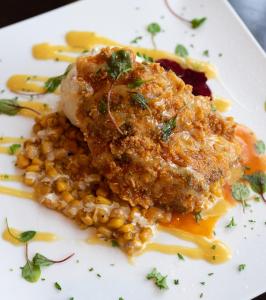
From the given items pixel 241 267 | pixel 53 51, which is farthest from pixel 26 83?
pixel 241 267

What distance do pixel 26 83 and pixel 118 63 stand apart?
119 centimetres

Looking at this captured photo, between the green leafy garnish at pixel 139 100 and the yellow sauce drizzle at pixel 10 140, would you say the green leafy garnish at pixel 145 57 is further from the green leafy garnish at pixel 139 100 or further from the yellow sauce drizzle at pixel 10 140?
the yellow sauce drizzle at pixel 10 140

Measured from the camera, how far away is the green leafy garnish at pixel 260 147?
512 centimetres

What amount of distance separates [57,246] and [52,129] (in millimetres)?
1076

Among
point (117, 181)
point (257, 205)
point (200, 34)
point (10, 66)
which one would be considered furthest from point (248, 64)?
point (10, 66)

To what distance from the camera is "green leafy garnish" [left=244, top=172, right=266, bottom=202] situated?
4.92 m

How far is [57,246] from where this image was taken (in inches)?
178

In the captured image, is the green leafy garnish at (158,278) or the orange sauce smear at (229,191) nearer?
the green leafy garnish at (158,278)

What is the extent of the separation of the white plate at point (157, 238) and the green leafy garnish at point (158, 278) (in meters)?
0.04

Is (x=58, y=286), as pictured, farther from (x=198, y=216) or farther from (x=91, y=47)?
(x=91, y=47)

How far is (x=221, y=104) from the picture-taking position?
17.5 ft

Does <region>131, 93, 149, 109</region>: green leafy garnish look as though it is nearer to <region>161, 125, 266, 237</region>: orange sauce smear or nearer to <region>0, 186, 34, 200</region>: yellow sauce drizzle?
<region>161, 125, 266, 237</region>: orange sauce smear

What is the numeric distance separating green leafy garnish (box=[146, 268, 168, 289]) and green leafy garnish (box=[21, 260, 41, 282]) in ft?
2.87

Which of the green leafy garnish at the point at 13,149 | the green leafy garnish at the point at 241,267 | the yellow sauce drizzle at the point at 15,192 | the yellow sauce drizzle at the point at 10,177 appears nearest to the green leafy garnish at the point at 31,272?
the yellow sauce drizzle at the point at 15,192
